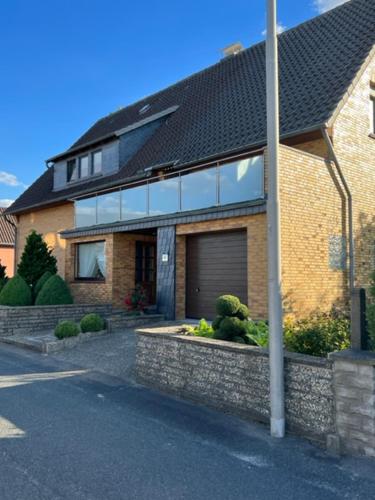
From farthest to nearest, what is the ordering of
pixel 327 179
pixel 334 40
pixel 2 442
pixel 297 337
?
pixel 334 40 → pixel 327 179 → pixel 297 337 → pixel 2 442

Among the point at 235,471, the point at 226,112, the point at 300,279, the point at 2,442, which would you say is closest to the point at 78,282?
the point at 226,112

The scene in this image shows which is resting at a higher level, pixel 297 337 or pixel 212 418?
pixel 297 337

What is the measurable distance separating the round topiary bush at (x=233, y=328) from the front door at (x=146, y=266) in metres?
8.50

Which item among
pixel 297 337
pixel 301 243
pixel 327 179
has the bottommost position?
pixel 297 337

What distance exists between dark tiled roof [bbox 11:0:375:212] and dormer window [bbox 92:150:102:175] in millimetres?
900

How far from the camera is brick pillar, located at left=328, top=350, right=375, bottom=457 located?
4234mm

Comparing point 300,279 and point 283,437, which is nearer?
point 283,437

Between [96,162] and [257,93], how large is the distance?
774 cm

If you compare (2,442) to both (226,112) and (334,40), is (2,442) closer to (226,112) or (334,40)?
(226,112)

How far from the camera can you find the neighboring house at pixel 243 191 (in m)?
10.0

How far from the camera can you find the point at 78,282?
15.6 m

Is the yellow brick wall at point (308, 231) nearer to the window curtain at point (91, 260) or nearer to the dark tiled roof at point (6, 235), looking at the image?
the window curtain at point (91, 260)

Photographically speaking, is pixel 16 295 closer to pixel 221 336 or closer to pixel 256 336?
pixel 221 336

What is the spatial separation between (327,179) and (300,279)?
2747 millimetres
